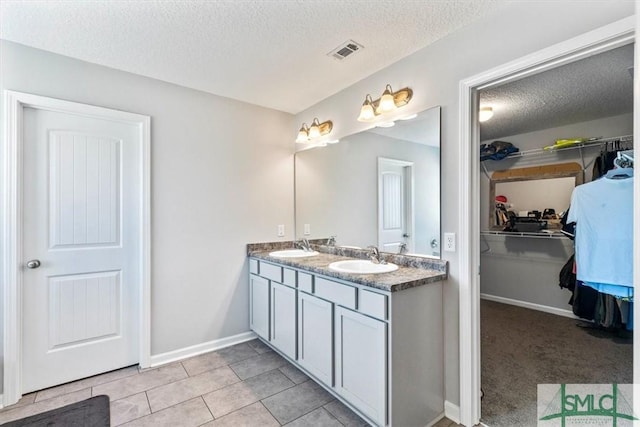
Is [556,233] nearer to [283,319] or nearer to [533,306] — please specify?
[533,306]

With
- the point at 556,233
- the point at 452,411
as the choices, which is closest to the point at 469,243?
the point at 452,411

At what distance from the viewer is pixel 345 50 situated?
2.09 m

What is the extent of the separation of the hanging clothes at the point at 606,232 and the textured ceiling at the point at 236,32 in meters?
1.26

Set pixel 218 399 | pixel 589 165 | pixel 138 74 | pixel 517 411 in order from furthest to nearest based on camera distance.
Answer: pixel 589 165 < pixel 138 74 < pixel 218 399 < pixel 517 411

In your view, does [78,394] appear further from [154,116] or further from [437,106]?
[437,106]

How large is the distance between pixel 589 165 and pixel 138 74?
4795 mm

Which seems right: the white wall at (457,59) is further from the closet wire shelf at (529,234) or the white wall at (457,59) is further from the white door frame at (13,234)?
the closet wire shelf at (529,234)

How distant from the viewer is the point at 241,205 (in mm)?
2979

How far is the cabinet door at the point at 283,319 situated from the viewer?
234cm

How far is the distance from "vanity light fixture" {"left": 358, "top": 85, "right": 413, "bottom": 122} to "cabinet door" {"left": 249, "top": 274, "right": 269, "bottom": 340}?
1666 mm

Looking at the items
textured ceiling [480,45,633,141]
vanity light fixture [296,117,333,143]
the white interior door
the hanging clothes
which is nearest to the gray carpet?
the hanging clothes

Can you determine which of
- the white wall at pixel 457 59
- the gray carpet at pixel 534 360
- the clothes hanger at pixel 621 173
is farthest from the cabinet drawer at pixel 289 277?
the clothes hanger at pixel 621 173

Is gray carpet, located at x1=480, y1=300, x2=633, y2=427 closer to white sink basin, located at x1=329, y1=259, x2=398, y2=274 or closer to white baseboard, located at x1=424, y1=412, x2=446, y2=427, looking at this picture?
white baseboard, located at x1=424, y1=412, x2=446, y2=427

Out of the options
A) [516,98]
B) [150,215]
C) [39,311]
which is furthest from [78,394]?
[516,98]
